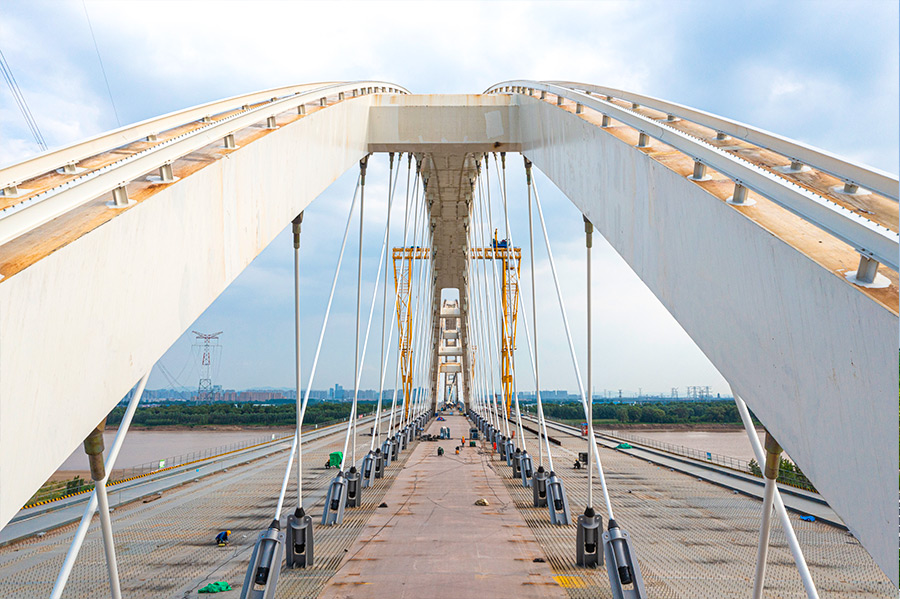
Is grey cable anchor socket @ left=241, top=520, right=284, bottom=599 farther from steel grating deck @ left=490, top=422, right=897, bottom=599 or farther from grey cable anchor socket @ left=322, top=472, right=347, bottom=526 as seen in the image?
grey cable anchor socket @ left=322, top=472, right=347, bottom=526

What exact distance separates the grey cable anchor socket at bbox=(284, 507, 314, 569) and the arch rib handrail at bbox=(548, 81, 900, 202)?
7.69 m

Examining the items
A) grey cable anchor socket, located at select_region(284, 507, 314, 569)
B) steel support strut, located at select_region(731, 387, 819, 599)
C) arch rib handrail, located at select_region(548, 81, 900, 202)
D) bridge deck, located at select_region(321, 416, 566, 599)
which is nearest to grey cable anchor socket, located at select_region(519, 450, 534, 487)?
bridge deck, located at select_region(321, 416, 566, 599)

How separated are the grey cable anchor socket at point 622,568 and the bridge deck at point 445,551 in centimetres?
191

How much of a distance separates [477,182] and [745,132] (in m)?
26.9

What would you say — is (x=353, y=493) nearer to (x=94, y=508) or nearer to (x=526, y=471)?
(x=526, y=471)

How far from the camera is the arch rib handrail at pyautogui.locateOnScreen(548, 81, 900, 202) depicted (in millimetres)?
2758

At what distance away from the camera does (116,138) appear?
5.30 metres

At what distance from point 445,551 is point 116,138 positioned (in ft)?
28.0

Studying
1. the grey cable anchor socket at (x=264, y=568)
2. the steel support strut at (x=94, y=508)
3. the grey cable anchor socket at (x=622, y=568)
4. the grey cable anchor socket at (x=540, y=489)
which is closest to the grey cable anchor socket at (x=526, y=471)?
the grey cable anchor socket at (x=540, y=489)

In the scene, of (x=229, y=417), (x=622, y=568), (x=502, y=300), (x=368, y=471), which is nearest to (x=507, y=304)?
(x=502, y=300)

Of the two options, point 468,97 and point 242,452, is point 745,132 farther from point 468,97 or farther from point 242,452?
point 242,452

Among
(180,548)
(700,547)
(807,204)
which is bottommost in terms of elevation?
(180,548)

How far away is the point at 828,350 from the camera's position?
2.49 m

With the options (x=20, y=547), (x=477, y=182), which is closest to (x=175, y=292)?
(x=20, y=547)
